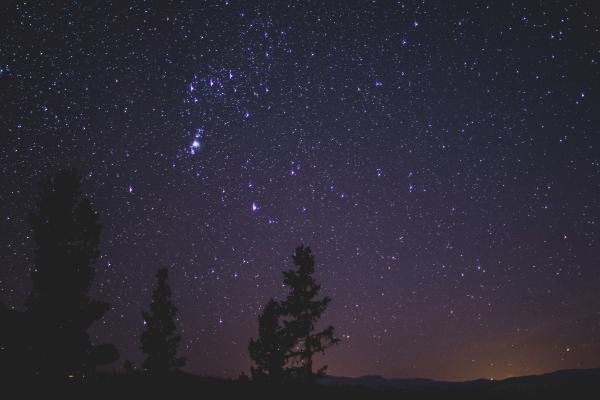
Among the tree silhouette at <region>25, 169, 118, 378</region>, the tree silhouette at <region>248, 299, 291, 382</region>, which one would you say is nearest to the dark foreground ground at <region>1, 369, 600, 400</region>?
the tree silhouette at <region>25, 169, 118, 378</region>

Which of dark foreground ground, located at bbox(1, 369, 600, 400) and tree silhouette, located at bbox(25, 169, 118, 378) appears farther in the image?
tree silhouette, located at bbox(25, 169, 118, 378)

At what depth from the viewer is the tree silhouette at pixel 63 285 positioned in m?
16.7

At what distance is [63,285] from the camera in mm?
17625

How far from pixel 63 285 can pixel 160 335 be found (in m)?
14.3

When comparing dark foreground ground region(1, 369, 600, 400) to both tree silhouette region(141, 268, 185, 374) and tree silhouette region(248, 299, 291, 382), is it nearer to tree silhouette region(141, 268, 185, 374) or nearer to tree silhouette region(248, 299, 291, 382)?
tree silhouette region(248, 299, 291, 382)

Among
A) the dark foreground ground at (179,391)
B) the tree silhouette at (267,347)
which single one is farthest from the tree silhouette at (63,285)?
the tree silhouette at (267,347)

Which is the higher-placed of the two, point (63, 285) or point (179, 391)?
point (63, 285)

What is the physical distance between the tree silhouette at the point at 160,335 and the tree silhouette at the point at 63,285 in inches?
505

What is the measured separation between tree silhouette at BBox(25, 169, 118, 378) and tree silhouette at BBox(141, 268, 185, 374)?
12817 millimetres

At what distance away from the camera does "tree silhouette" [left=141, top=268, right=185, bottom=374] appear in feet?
97.3

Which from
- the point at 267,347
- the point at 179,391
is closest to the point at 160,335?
the point at 267,347

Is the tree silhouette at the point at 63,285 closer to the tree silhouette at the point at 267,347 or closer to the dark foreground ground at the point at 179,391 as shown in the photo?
the dark foreground ground at the point at 179,391

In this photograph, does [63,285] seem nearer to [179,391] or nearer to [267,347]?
[179,391]

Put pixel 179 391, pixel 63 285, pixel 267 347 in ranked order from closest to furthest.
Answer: pixel 179 391 → pixel 63 285 → pixel 267 347
